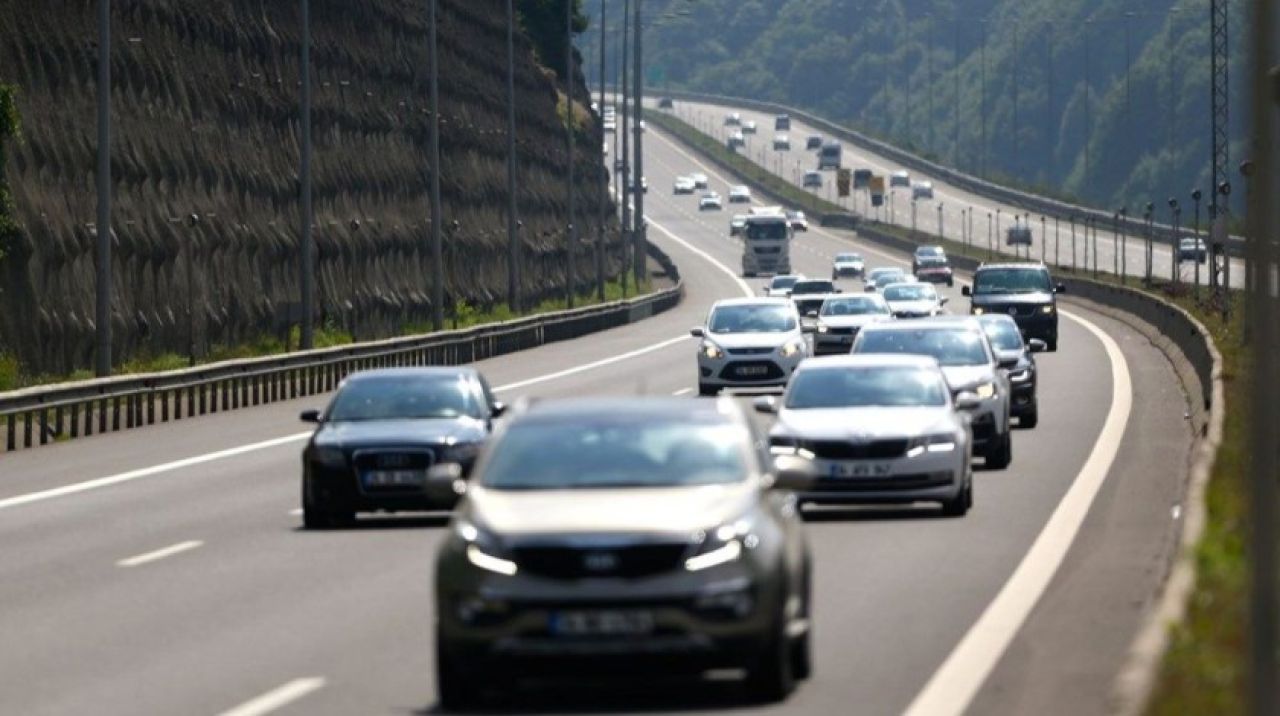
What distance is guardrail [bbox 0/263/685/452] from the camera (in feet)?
137

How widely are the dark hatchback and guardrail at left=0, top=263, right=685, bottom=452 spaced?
13892 millimetres

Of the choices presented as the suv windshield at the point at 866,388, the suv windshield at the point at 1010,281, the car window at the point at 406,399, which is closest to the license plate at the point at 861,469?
the suv windshield at the point at 866,388

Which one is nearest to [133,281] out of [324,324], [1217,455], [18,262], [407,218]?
[18,262]

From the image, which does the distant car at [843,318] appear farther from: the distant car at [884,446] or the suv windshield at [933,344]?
the distant car at [884,446]

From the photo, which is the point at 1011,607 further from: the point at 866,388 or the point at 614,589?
the point at 866,388

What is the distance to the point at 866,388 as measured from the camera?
2733cm

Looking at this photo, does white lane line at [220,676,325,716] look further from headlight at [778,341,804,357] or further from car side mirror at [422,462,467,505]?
headlight at [778,341,804,357]

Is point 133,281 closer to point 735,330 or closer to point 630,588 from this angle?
point 735,330

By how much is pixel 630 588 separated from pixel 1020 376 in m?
28.2

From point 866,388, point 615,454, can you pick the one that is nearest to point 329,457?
point 866,388

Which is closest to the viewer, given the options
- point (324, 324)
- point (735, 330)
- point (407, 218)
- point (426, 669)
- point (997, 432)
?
point (426, 669)

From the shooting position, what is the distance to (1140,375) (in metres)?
57.4

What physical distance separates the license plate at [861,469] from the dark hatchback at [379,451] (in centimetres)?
292

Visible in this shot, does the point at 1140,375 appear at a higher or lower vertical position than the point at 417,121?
lower
